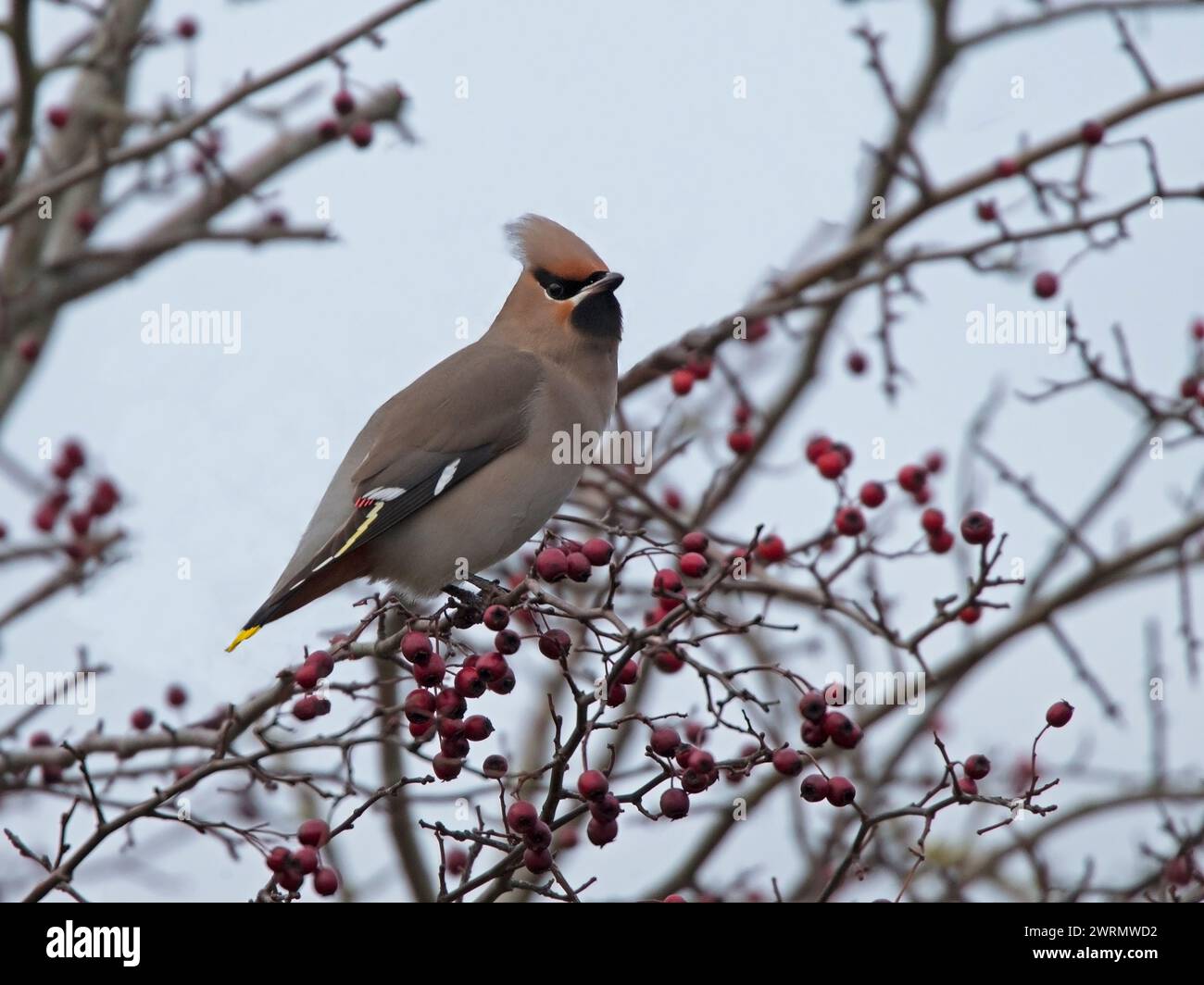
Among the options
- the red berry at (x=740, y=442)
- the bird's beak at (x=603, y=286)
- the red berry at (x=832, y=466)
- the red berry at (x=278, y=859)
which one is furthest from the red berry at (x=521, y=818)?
the red berry at (x=740, y=442)

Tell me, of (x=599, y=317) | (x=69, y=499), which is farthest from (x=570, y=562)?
(x=69, y=499)

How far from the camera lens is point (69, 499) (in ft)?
19.6

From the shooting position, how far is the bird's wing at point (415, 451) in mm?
4348

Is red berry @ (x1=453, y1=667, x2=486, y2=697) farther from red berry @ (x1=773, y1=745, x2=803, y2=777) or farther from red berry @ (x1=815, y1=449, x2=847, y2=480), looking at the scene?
red berry @ (x1=815, y1=449, x2=847, y2=480)

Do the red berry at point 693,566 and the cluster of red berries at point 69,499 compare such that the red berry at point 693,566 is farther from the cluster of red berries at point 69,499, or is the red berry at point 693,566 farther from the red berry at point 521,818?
the cluster of red berries at point 69,499

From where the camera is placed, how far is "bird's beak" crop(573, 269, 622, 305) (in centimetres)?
494

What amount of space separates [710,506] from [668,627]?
197 cm

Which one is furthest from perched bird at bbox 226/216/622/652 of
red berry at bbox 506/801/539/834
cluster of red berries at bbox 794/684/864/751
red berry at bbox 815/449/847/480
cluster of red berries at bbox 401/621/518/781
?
cluster of red berries at bbox 794/684/864/751

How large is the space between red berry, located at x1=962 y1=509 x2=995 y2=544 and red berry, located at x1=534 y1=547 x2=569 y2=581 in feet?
3.44

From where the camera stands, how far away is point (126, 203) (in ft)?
20.1

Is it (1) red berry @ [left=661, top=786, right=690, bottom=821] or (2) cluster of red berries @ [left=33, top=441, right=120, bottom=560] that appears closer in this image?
(1) red berry @ [left=661, top=786, right=690, bottom=821]

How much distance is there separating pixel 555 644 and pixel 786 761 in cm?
49

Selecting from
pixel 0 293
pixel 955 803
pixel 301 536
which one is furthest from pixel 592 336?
pixel 955 803

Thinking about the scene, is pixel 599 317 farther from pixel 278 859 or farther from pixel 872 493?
pixel 278 859
